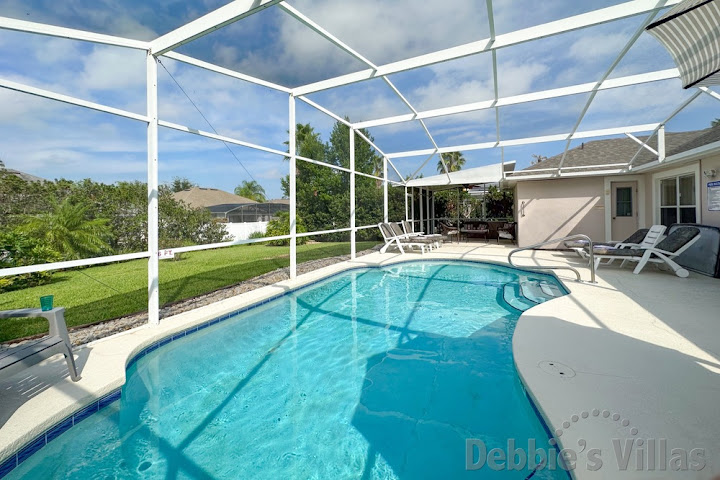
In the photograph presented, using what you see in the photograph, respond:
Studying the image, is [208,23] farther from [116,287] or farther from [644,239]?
[644,239]

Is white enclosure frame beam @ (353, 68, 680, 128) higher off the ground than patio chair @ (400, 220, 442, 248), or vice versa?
white enclosure frame beam @ (353, 68, 680, 128)

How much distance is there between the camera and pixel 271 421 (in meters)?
2.79

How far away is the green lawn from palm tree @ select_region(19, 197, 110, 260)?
0.92 m

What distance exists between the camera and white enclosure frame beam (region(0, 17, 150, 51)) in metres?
3.03

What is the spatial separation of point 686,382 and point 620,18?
4.68m

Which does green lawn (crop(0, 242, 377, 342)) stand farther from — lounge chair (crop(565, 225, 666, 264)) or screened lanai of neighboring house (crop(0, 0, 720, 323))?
lounge chair (crop(565, 225, 666, 264))

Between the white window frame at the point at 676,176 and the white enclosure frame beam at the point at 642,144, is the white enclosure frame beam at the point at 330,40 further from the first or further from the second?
the white window frame at the point at 676,176

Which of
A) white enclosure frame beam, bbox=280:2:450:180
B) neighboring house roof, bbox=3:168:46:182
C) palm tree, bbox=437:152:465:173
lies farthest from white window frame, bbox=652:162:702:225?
palm tree, bbox=437:152:465:173

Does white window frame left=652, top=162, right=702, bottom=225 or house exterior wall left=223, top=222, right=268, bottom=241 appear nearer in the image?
white window frame left=652, top=162, right=702, bottom=225

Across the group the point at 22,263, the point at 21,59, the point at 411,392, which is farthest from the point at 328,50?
the point at 22,263

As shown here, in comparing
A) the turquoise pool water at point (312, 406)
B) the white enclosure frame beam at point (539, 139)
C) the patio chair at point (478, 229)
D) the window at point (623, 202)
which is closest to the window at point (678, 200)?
the window at point (623, 202)

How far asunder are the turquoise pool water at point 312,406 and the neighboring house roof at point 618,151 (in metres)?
6.89

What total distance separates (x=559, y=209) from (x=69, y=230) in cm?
1432

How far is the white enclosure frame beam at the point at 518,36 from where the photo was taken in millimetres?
4380
